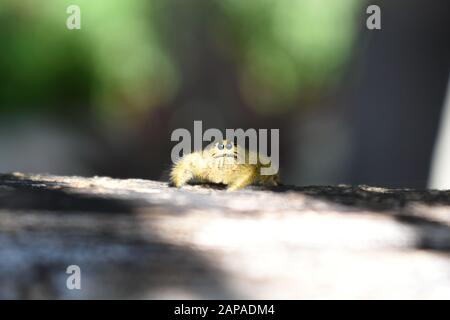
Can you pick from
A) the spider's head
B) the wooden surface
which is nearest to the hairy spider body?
the spider's head

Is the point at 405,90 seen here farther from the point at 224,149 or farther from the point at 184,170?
the point at 184,170

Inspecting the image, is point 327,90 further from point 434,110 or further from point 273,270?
point 273,270

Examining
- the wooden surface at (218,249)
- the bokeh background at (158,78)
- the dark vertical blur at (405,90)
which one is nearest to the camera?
the wooden surface at (218,249)

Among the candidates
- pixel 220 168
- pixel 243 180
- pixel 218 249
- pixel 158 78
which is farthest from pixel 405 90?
pixel 158 78

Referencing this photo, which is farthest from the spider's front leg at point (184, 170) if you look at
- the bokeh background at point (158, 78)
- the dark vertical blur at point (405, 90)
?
the bokeh background at point (158, 78)

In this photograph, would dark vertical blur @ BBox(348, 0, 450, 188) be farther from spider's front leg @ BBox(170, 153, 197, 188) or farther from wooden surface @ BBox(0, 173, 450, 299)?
wooden surface @ BBox(0, 173, 450, 299)

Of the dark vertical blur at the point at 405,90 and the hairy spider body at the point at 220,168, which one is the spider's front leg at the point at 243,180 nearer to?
the hairy spider body at the point at 220,168
